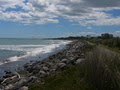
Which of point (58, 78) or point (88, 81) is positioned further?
point (58, 78)

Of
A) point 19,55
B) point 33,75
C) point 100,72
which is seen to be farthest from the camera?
point 19,55

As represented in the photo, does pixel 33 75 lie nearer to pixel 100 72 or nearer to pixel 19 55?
pixel 100 72

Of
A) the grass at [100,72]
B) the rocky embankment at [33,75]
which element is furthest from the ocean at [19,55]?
the grass at [100,72]

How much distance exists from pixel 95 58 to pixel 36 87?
11.7ft

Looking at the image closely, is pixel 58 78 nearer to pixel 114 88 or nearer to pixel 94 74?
pixel 94 74

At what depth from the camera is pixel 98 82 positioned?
9.14m

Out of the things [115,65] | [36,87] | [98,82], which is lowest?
[36,87]

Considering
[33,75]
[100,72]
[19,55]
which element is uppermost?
[100,72]

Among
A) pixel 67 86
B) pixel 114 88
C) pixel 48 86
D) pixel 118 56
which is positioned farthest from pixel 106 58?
pixel 48 86

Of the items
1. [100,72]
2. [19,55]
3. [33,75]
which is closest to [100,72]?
[100,72]

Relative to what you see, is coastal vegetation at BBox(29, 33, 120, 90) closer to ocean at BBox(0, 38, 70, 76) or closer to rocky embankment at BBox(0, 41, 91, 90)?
rocky embankment at BBox(0, 41, 91, 90)

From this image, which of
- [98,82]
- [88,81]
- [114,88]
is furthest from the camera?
[88,81]

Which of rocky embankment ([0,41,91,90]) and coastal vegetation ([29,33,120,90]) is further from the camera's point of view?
rocky embankment ([0,41,91,90])

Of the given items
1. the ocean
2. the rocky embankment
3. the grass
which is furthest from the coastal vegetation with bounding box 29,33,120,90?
the ocean
